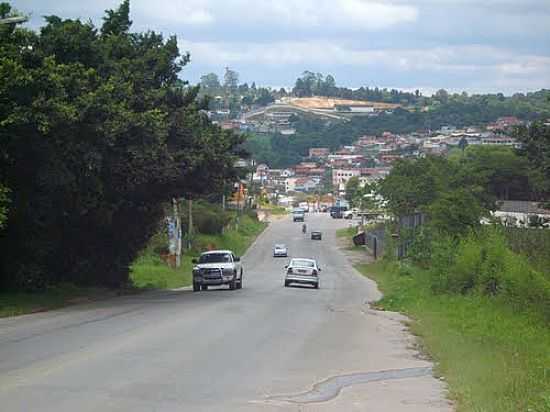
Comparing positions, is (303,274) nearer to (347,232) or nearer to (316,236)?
(316,236)

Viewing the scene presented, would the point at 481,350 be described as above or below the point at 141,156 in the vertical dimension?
below

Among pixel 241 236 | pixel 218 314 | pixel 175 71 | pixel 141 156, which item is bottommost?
pixel 241 236

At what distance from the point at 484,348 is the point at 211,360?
5.45 meters

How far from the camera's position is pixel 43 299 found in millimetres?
34094

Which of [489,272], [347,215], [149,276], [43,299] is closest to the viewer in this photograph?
[489,272]

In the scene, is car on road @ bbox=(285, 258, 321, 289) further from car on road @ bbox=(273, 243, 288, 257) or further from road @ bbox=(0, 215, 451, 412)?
car on road @ bbox=(273, 243, 288, 257)

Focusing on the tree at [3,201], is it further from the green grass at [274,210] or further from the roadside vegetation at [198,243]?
the green grass at [274,210]

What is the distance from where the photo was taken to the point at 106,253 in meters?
42.8

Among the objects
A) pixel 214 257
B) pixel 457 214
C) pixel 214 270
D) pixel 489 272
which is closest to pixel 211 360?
pixel 489 272

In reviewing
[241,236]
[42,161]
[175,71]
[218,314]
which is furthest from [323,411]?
[241,236]

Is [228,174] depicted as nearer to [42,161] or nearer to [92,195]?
[92,195]

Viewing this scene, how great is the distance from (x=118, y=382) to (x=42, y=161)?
17.5 metres

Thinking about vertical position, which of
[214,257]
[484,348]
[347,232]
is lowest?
[347,232]

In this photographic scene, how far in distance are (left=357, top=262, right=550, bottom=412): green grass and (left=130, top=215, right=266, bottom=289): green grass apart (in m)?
21.2
